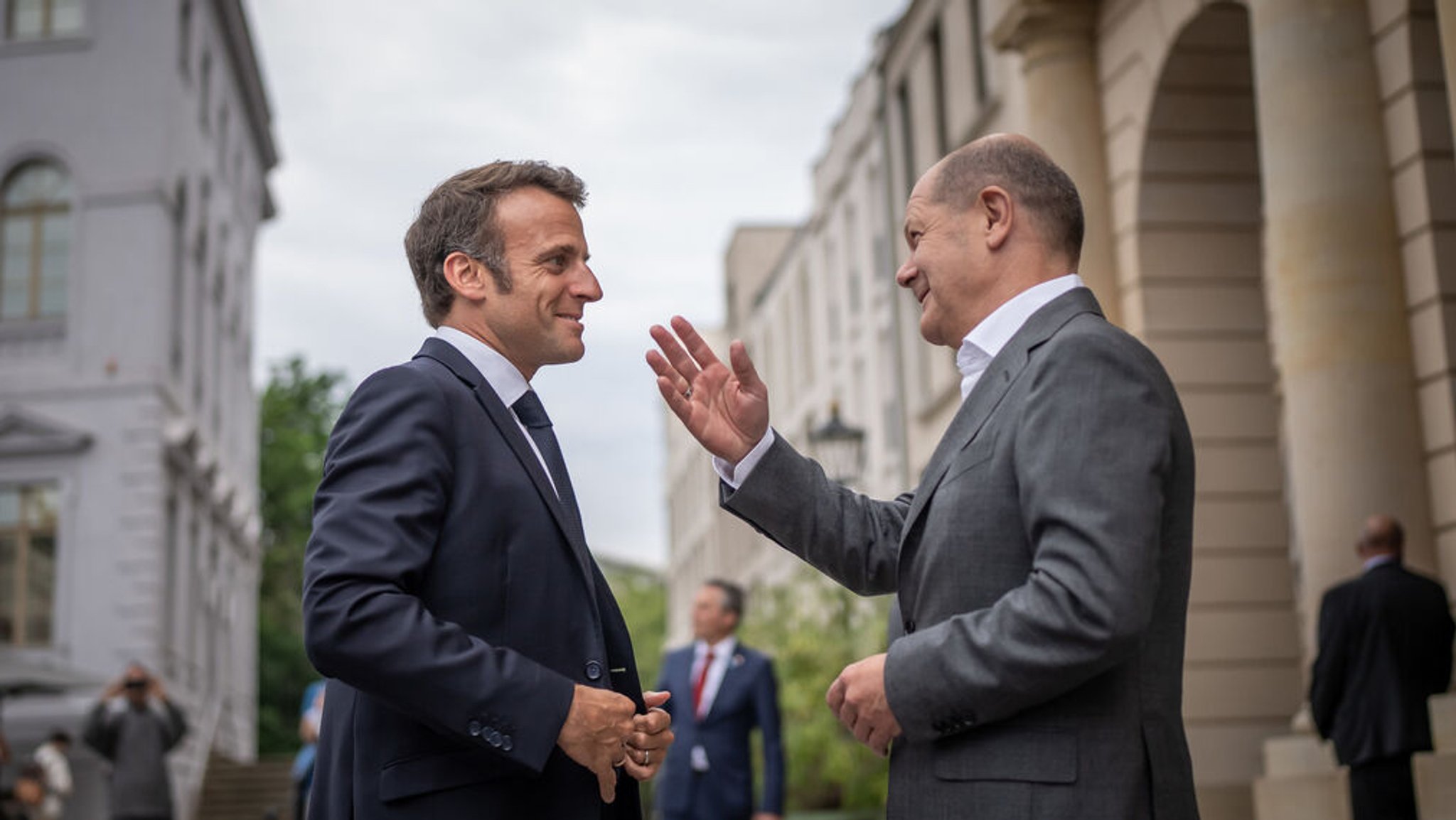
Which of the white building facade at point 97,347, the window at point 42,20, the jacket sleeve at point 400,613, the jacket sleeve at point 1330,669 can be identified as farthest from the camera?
the window at point 42,20

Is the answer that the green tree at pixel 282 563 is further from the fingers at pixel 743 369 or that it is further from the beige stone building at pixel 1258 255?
the fingers at pixel 743 369

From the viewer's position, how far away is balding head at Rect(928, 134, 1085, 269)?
11.9 feet

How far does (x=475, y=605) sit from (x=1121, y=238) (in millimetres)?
11619

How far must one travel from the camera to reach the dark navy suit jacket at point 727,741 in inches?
424

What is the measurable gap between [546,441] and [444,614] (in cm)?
61

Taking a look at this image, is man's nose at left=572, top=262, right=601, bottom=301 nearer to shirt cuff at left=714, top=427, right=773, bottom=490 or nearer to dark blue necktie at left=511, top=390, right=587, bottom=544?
dark blue necktie at left=511, top=390, right=587, bottom=544

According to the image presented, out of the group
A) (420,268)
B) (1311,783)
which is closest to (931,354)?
(1311,783)

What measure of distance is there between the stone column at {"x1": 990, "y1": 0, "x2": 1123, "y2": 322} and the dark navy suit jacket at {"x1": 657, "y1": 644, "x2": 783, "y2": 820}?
521cm

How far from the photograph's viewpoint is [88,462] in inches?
1210

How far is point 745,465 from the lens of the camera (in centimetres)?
396

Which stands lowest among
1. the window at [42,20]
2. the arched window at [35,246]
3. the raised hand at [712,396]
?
the raised hand at [712,396]

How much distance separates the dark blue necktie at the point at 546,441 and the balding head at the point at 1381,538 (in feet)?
21.4

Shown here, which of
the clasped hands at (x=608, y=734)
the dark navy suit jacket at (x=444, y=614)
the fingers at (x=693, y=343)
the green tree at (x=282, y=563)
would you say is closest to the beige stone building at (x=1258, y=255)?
the fingers at (x=693, y=343)

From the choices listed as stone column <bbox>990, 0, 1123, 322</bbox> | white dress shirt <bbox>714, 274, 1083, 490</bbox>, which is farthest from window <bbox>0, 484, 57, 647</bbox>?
white dress shirt <bbox>714, 274, 1083, 490</bbox>
